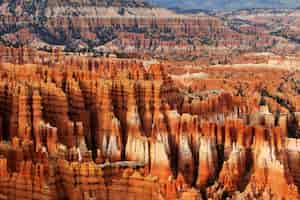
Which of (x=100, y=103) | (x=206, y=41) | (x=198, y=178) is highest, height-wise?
(x=100, y=103)

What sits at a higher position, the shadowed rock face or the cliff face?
the shadowed rock face

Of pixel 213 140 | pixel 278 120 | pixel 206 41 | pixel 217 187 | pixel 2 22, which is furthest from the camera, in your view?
pixel 206 41

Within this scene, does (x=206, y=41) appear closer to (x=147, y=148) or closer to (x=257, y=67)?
(x=257, y=67)

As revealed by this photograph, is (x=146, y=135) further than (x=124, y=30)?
No

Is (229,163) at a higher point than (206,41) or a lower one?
higher

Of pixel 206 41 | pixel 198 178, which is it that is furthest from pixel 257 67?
pixel 198 178

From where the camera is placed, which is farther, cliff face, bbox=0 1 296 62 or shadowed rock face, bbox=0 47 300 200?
cliff face, bbox=0 1 296 62

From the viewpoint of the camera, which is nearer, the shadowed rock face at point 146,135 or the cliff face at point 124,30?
the shadowed rock face at point 146,135

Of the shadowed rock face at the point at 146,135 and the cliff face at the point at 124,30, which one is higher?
the shadowed rock face at the point at 146,135
